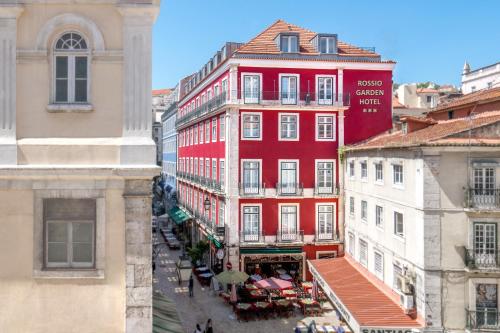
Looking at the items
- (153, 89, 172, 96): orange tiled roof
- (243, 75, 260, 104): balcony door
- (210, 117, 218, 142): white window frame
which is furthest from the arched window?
(153, 89, 172, 96): orange tiled roof

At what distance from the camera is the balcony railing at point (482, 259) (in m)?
19.4

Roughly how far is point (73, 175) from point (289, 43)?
25.6 meters

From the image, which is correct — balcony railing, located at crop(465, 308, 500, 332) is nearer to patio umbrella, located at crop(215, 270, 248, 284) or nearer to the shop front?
patio umbrella, located at crop(215, 270, 248, 284)

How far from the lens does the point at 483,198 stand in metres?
19.7

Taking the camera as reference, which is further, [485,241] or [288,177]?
[288,177]

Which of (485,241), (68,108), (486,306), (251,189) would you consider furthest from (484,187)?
(68,108)

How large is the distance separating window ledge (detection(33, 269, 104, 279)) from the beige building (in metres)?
0.02

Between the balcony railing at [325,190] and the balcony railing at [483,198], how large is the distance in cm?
1285

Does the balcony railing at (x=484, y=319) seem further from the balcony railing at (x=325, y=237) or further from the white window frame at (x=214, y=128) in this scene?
the white window frame at (x=214, y=128)

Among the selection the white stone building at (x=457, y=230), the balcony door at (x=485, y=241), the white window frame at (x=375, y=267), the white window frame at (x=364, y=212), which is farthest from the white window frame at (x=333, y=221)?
the balcony door at (x=485, y=241)

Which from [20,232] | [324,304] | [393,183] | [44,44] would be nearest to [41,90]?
[44,44]

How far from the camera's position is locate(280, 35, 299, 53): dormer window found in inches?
1265

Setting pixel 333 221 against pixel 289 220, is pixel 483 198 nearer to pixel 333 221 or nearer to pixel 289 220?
pixel 333 221

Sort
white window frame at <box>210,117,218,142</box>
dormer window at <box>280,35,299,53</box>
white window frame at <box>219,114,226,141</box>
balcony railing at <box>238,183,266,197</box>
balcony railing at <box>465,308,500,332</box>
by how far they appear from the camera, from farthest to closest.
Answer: white window frame at <box>210,117,218,142</box>, white window frame at <box>219,114,226,141</box>, dormer window at <box>280,35,299,53</box>, balcony railing at <box>238,183,266,197</box>, balcony railing at <box>465,308,500,332</box>
